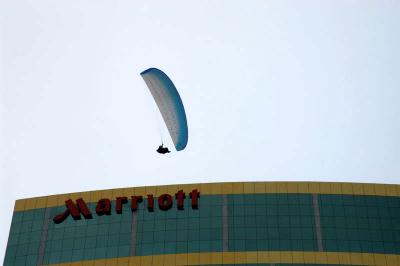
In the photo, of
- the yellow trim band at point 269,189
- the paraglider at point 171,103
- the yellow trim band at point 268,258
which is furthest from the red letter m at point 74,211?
the paraglider at point 171,103

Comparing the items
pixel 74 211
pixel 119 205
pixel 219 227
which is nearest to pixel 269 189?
pixel 219 227

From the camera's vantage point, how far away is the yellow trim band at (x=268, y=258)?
69.8 m

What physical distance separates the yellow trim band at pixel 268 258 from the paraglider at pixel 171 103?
10.0 metres

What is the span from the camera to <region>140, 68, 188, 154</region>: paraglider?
72625 mm

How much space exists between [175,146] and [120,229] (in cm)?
979

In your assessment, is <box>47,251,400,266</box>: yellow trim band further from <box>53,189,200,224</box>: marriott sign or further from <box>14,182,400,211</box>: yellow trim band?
<box>14,182,400,211</box>: yellow trim band

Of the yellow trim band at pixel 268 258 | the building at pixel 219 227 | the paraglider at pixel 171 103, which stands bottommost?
the yellow trim band at pixel 268 258

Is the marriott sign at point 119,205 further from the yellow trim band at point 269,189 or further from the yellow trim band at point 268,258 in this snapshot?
the yellow trim band at point 268,258

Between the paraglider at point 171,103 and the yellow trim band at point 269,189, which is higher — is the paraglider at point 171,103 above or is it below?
above

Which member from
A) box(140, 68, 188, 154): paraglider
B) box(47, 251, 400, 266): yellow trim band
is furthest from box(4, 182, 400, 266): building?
box(140, 68, 188, 154): paraglider

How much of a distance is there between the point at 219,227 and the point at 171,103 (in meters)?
12.5

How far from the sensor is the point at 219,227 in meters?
72.9

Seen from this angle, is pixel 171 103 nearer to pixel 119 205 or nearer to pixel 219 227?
pixel 119 205

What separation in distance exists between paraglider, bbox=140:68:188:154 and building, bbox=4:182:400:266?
200 inches
